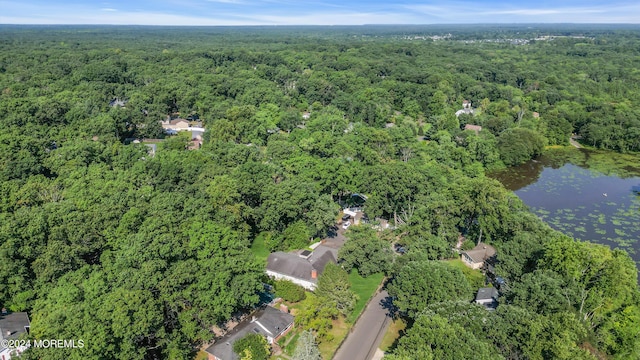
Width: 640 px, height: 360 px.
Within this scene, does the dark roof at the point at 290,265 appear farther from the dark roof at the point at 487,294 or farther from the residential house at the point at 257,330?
the dark roof at the point at 487,294

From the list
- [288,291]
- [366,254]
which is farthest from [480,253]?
[288,291]

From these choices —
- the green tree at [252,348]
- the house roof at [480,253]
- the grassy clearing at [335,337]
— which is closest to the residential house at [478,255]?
the house roof at [480,253]

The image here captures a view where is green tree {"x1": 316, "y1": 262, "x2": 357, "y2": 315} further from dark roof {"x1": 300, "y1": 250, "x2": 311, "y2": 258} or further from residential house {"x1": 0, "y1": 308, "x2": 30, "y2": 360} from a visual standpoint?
residential house {"x1": 0, "y1": 308, "x2": 30, "y2": 360}

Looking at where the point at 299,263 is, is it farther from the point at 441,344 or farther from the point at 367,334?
the point at 441,344

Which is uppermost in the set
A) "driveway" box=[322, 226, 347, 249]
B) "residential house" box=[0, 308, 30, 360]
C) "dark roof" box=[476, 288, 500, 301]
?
"residential house" box=[0, 308, 30, 360]

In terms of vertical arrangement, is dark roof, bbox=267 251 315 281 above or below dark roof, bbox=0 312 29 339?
below

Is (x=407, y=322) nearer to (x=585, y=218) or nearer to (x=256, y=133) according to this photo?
(x=585, y=218)

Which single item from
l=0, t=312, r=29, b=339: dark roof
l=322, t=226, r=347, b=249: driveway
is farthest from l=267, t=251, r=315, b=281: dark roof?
l=0, t=312, r=29, b=339: dark roof
